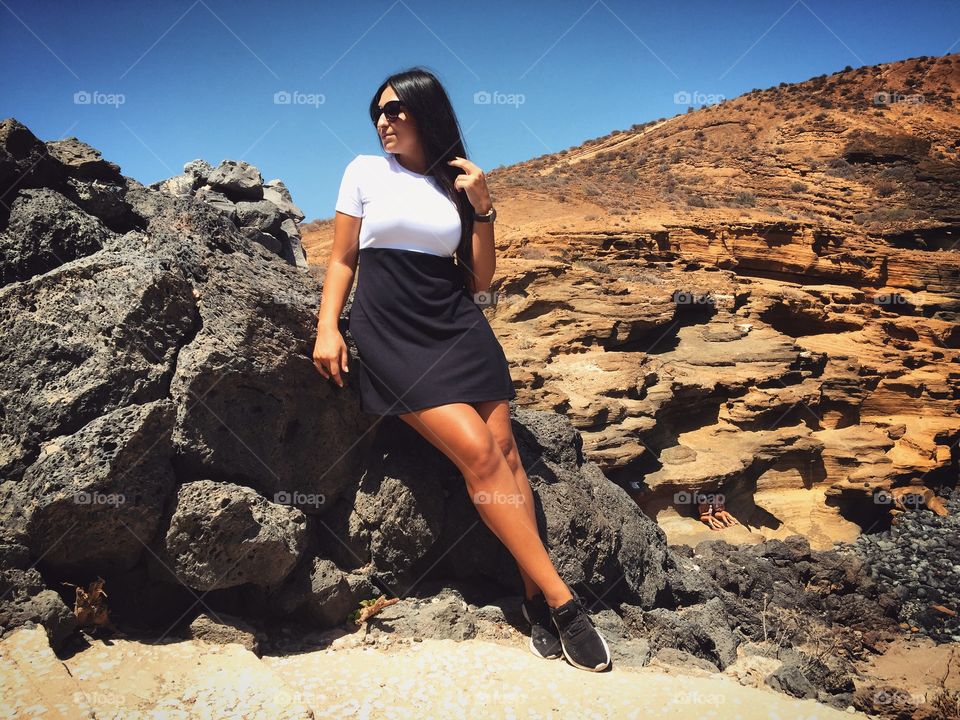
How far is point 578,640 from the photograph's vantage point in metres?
2.92

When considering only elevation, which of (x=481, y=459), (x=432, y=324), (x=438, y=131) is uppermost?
(x=438, y=131)

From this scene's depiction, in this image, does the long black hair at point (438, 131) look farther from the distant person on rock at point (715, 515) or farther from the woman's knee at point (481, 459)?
the distant person on rock at point (715, 515)

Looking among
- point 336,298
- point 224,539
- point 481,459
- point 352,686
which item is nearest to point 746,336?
point 481,459

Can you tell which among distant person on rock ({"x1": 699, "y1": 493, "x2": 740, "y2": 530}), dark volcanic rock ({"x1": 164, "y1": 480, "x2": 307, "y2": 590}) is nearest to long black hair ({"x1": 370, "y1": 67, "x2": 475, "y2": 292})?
dark volcanic rock ({"x1": 164, "y1": 480, "x2": 307, "y2": 590})

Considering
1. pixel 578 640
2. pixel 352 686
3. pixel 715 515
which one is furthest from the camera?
pixel 715 515

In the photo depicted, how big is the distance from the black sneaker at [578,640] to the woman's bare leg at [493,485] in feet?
0.17

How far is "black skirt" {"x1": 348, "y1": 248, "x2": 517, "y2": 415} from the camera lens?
3.02 meters

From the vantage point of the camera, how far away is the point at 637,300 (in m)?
9.34

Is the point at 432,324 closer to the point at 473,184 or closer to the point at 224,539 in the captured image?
the point at 473,184

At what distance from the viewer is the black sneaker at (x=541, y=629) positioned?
300 centimetres

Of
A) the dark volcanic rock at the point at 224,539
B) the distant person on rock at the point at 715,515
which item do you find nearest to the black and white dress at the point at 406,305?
the dark volcanic rock at the point at 224,539

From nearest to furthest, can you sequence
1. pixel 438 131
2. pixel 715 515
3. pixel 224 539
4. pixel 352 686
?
1. pixel 352 686
2. pixel 224 539
3. pixel 438 131
4. pixel 715 515

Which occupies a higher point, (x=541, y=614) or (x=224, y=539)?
(x=224, y=539)

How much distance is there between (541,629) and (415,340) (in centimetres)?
147
